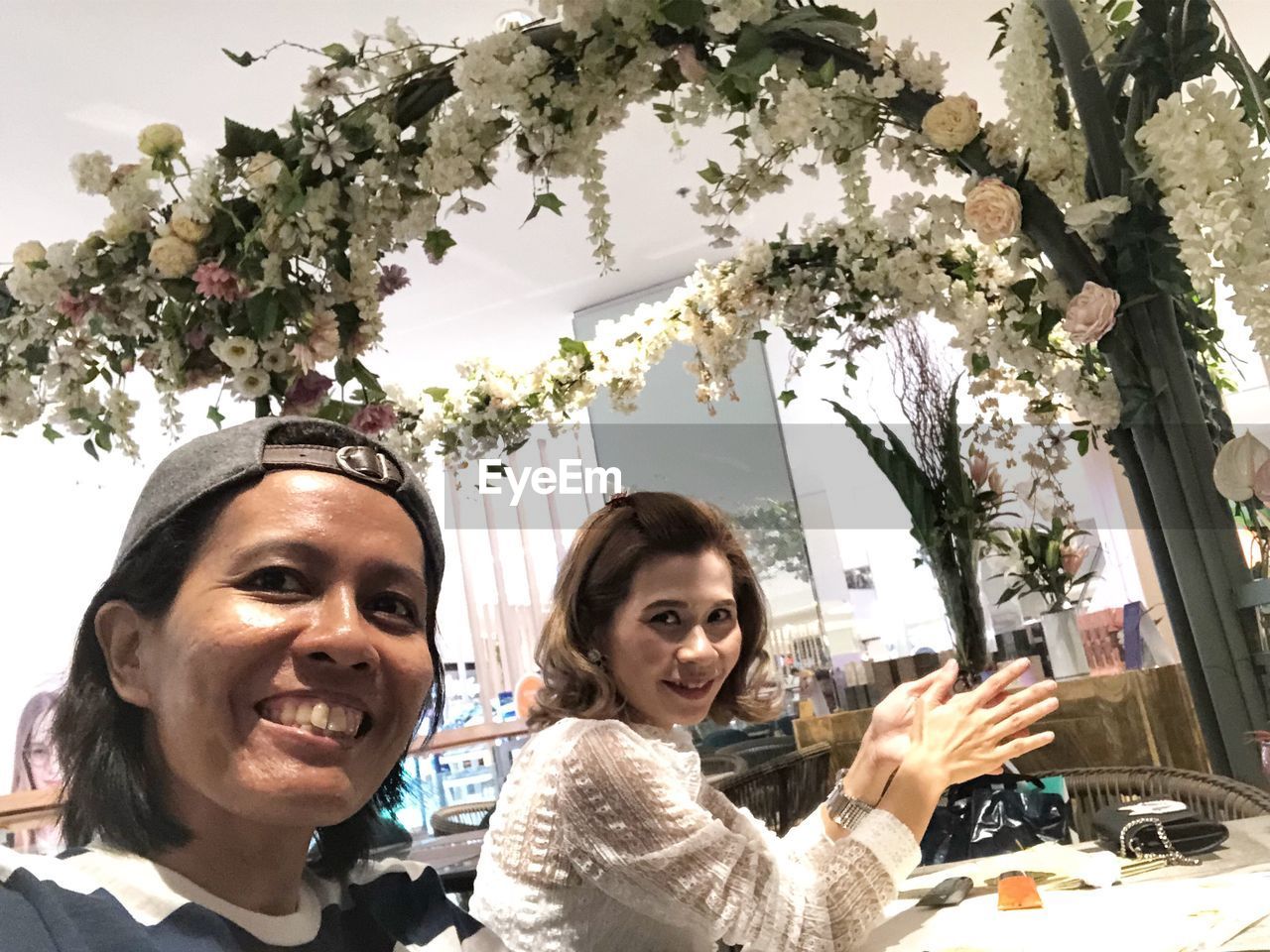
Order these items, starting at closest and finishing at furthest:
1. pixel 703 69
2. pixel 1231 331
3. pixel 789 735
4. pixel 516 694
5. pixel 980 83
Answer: pixel 1231 331 < pixel 703 69 < pixel 980 83 < pixel 789 735 < pixel 516 694

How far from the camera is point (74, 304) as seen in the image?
1814 millimetres

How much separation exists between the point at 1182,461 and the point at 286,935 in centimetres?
148

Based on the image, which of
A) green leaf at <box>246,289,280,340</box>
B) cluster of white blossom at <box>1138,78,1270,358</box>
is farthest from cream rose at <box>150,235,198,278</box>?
cluster of white blossom at <box>1138,78,1270,358</box>

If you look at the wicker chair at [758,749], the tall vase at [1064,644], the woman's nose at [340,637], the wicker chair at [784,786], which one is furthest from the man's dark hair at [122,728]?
the wicker chair at [758,749]

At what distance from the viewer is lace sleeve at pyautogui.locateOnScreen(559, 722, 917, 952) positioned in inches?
52.3

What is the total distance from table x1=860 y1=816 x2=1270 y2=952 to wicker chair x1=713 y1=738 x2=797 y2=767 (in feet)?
9.13

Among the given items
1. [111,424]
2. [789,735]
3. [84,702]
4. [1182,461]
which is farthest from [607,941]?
[789,735]

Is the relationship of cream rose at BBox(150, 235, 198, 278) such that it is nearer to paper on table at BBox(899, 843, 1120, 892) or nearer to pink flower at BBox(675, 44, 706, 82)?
pink flower at BBox(675, 44, 706, 82)

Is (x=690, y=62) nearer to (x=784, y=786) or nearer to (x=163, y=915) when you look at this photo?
(x=163, y=915)

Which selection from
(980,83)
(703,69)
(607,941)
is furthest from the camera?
(980,83)

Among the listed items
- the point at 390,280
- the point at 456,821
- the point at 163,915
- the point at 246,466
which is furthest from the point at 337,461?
the point at 456,821

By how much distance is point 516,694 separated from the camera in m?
6.18

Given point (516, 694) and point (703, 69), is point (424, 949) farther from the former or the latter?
point (516, 694)

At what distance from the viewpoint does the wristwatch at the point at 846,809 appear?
155 centimetres
